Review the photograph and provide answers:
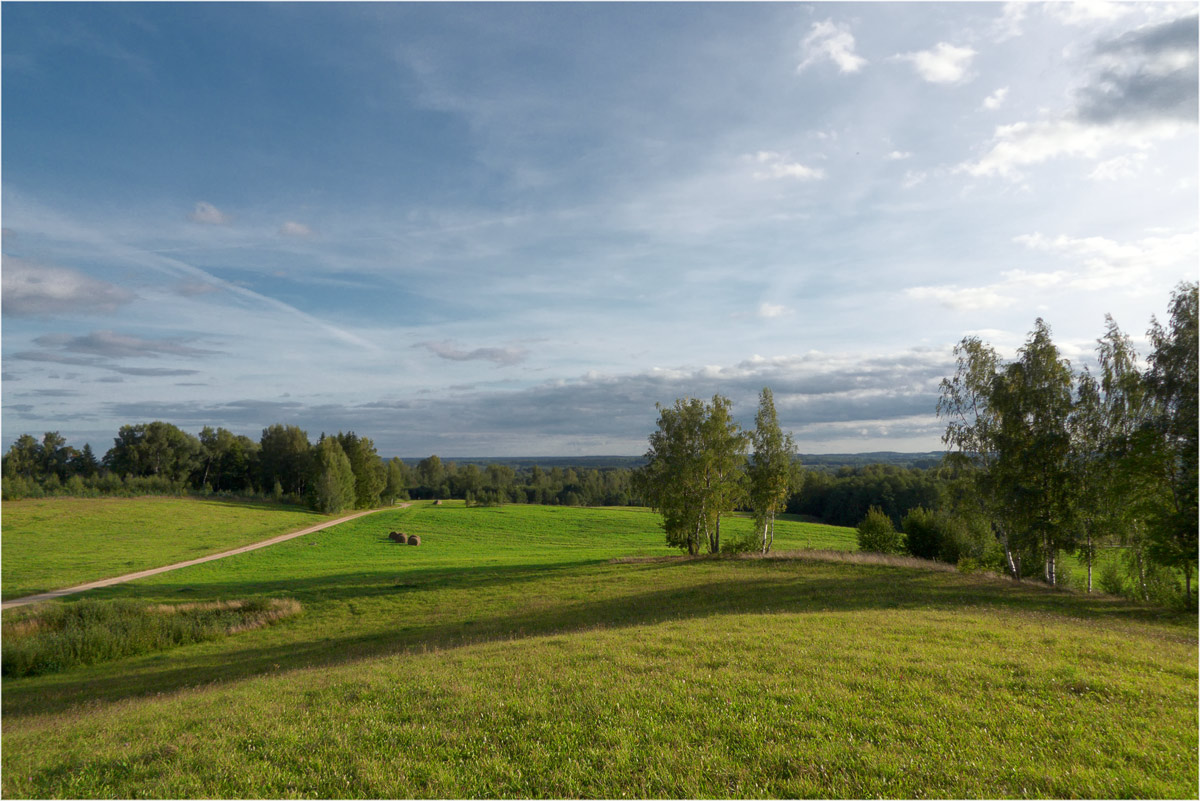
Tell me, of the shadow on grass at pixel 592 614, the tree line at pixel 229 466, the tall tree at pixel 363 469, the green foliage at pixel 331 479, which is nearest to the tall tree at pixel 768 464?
the shadow on grass at pixel 592 614

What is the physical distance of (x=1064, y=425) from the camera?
2944 centimetres

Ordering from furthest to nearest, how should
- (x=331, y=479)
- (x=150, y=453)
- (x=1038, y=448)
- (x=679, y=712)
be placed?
1. (x=150, y=453)
2. (x=331, y=479)
3. (x=1038, y=448)
4. (x=679, y=712)

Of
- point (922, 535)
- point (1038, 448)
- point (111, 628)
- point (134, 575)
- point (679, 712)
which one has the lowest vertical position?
point (134, 575)

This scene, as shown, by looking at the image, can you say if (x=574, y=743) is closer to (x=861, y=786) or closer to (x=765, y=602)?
(x=861, y=786)

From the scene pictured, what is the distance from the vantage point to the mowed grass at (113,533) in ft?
146

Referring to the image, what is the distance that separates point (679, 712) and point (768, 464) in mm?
39564

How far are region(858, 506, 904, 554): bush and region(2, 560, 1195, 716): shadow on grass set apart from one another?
2471 cm

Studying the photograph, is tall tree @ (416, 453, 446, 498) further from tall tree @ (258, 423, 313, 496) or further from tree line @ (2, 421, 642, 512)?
tall tree @ (258, 423, 313, 496)

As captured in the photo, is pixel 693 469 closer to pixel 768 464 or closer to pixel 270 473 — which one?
pixel 768 464

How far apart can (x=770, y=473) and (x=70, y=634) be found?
147 ft

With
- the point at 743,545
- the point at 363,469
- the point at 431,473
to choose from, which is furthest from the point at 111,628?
the point at 431,473

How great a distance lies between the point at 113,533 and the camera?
6481 centimetres

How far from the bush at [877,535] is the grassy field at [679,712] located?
34.1 metres

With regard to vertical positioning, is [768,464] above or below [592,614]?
above
